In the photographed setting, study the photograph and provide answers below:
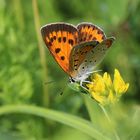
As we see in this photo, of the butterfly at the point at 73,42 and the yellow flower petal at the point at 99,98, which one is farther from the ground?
the butterfly at the point at 73,42

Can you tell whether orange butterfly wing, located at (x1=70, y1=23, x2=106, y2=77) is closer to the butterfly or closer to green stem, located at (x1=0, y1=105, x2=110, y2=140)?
the butterfly

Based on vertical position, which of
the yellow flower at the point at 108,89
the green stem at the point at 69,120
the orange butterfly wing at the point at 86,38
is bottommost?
the green stem at the point at 69,120

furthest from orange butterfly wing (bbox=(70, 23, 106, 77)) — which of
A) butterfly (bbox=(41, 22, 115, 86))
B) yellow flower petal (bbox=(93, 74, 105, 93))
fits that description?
yellow flower petal (bbox=(93, 74, 105, 93))

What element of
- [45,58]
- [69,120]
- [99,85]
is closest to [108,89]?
[99,85]

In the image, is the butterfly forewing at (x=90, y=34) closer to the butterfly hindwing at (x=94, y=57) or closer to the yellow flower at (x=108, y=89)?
the butterfly hindwing at (x=94, y=57)

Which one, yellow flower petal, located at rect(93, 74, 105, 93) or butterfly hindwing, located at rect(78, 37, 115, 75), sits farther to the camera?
butterfly hindwing, located at rect(78, 37, 115, 75)

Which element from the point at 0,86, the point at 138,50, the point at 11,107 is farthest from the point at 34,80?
the point at 138,50

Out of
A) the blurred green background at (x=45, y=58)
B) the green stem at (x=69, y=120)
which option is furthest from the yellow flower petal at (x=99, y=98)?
the blurred green background at (x=45, y=58)
